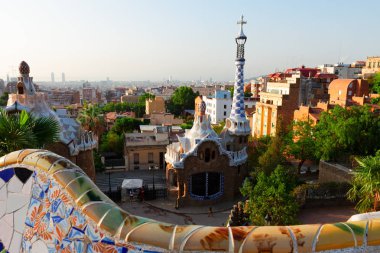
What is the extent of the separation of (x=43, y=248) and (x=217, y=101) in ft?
177

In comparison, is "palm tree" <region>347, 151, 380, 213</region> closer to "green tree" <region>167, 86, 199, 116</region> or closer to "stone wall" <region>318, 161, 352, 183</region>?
"stone wall" <region>318, 161, 352, 183</region>

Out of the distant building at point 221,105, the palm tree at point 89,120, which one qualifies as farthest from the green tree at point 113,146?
the distant building at point 221,105

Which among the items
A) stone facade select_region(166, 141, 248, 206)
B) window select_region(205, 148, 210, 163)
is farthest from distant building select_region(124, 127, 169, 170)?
window select_region(205, 148, 210, 163)

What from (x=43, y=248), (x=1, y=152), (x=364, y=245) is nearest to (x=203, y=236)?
(x=364, y=245)

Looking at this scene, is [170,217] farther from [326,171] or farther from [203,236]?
[203,236]

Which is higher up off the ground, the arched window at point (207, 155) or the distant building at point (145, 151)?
the arched window at point (207, 155)

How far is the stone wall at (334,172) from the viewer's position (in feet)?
57.9

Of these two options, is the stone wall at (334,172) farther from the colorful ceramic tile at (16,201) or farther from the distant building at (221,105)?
the distant building at (221,105)

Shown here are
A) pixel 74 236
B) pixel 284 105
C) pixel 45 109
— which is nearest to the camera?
pixel 74 236

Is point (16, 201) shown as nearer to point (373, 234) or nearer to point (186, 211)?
point (373, 234)

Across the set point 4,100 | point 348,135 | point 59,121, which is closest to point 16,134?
point 59,121

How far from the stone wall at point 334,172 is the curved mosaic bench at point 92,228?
16282mm

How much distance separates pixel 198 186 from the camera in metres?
19.2

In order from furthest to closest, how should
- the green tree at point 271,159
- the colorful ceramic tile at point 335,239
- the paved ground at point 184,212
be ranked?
the green tree at point 271,159 → the paved ground at point 184,212 → the colorful ceramic tile at point 335,239
